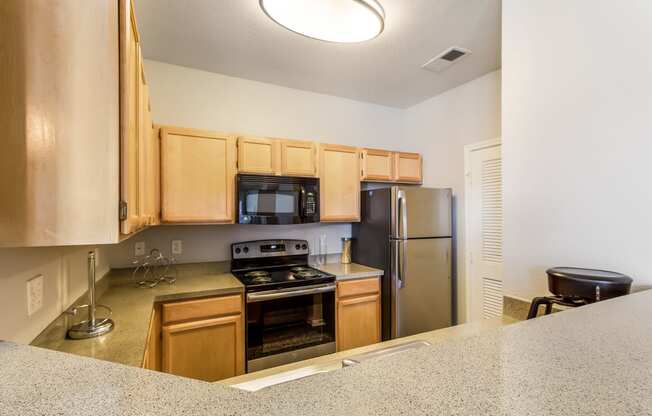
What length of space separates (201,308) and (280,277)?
2.19 ft

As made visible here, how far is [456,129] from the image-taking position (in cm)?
305

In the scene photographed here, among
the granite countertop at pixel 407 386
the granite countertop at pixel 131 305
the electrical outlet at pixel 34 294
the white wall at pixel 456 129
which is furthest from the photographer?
the white wall at pixel 456 129

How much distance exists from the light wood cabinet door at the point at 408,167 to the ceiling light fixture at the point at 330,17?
1.67 meters

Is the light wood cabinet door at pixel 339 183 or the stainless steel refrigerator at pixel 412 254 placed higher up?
the light wood cabinet door at pixel 339 183

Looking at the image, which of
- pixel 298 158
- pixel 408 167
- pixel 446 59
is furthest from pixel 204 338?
pixel 446 59

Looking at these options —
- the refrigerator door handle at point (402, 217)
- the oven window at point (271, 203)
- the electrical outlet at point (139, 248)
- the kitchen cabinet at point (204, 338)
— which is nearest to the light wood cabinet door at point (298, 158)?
the oven window at point (271, 203)

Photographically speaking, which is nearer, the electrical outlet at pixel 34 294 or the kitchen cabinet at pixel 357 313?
the electrical outlet at pixel 34 294

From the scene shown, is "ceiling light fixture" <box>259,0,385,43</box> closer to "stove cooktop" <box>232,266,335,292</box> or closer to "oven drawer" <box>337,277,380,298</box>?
"stove cooktop" <box>232,266,335,292</box>

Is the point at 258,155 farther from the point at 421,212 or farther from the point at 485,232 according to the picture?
the point at 485,232

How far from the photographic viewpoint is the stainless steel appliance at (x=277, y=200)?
98.0 inches

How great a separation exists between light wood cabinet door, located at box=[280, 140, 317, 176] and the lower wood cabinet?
3.93ft

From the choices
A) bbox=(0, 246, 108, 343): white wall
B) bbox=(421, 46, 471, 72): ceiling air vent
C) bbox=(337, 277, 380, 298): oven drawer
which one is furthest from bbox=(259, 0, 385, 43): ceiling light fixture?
bbox=(337, 277, 380, 298): oven drawer

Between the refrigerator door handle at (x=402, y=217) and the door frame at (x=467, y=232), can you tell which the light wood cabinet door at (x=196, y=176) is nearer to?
the refrigerator door handle at (x=402, y=217)

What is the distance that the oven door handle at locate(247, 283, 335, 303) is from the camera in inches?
87.0
